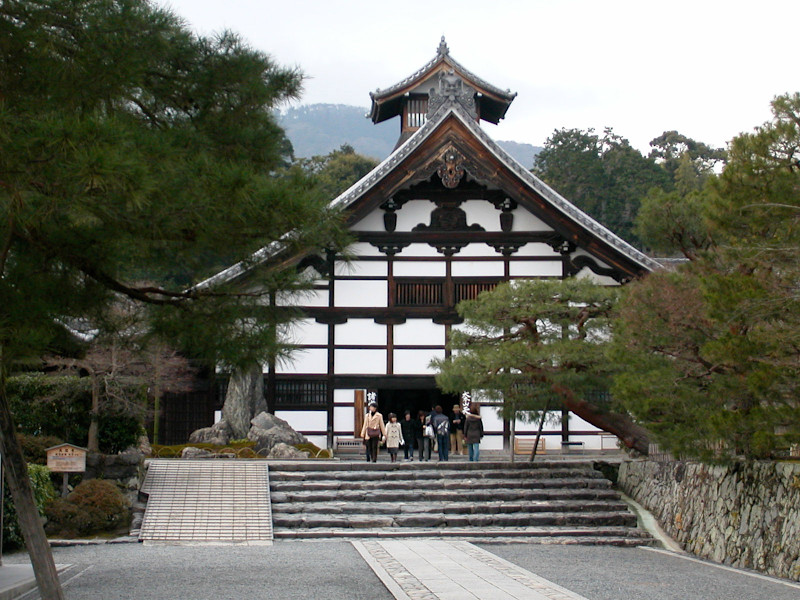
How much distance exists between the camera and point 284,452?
1930 centimetres

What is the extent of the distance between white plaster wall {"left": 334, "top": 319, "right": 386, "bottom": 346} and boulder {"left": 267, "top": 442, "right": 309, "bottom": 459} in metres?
3.40

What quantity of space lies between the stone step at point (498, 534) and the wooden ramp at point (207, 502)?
605 millimetres

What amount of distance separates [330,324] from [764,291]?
1335 centimetres

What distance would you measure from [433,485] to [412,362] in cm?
596

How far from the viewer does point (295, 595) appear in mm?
8805

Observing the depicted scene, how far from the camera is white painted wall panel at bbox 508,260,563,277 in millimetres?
22516

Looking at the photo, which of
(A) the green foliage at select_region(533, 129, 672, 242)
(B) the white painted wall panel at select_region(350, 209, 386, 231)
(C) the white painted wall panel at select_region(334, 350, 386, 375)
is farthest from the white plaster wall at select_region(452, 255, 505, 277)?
(A) the green foliage at select_region(533, 129, 672, 242)

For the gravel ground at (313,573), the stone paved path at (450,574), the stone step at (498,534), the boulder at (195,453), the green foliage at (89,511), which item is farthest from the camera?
the boulder at (195,453)

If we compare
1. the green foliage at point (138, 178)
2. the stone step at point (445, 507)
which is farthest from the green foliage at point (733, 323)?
the green foliage at point (138, 178)

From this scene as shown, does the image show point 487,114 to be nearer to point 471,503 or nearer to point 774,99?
point 471,503

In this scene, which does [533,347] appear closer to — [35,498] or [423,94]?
[35,498]

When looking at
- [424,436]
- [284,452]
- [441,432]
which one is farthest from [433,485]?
[284,452]

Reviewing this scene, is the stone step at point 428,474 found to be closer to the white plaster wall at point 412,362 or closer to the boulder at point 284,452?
the boulder at point 284,452

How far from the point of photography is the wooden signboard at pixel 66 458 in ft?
47.7
